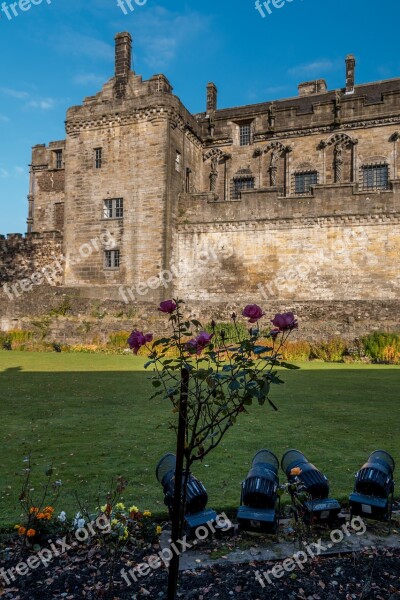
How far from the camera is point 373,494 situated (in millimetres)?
4316

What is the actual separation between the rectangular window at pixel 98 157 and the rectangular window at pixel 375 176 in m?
17.0

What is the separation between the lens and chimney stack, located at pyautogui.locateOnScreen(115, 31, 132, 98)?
2902 cm

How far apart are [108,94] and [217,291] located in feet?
45.7

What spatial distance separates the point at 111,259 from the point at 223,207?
7.41 meters

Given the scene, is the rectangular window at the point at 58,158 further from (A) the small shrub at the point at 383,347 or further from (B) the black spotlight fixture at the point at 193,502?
(B) the black spotlight fixture at the point at 193,502

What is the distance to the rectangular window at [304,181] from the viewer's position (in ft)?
109

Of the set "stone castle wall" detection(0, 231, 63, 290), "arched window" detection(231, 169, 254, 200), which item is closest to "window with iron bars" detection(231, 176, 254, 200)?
"arched window" detection(231, 169, 254, 200)

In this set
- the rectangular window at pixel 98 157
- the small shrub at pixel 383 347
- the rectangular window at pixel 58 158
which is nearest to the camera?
the small shrub at pixel 383 347

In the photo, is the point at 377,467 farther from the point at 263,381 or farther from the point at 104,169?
the point at 104,169

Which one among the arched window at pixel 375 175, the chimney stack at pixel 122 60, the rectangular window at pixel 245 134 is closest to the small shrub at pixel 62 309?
the chimney stack at pixel 122 60

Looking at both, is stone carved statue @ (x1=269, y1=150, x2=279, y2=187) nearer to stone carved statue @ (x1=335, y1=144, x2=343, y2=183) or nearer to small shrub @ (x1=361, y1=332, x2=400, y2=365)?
stone carved statue @ (x1=335, y1=144, x2=343, y2=183)

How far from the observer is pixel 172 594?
3002 mm

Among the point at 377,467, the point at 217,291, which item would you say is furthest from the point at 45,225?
the point at 377,467

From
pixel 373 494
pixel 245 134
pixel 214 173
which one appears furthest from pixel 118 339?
pixel 245 134
